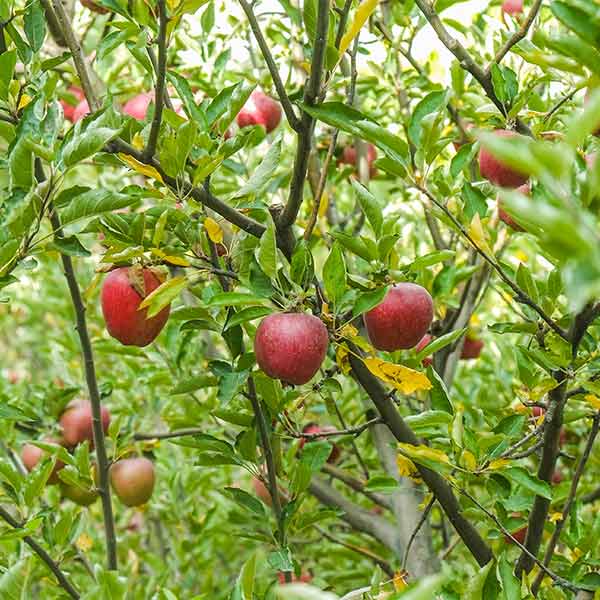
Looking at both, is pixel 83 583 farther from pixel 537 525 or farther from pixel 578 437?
pixel 537 525

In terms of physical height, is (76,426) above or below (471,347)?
below

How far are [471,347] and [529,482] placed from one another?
44.1 inches

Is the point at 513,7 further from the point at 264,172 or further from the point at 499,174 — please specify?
the point at 264,172

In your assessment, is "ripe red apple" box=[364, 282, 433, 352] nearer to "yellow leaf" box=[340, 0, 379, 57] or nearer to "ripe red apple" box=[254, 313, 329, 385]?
"ripe red apple" box=[254, 313, 329, 385]

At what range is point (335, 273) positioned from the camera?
1196 mm

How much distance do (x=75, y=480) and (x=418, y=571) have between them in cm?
69

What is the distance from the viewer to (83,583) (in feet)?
8.64

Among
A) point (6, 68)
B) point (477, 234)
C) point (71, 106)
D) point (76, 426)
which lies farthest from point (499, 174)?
point (71, 106)

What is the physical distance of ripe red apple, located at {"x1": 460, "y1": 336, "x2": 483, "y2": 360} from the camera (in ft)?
7.59

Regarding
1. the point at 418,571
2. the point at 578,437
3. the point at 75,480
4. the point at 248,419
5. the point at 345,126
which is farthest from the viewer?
the point at 578,437

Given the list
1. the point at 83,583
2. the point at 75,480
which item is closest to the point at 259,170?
the point at 75,480

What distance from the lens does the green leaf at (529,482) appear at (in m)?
1.23

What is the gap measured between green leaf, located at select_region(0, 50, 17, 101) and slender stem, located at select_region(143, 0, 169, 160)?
0.68 ft

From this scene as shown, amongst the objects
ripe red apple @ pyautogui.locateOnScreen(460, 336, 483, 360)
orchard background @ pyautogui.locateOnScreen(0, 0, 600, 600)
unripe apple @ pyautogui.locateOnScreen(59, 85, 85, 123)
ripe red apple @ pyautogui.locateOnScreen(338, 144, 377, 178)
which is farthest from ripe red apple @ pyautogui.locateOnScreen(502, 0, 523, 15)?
unripe apple @ pyautogui.locateOnScreen(59, 85, 85, 123)
